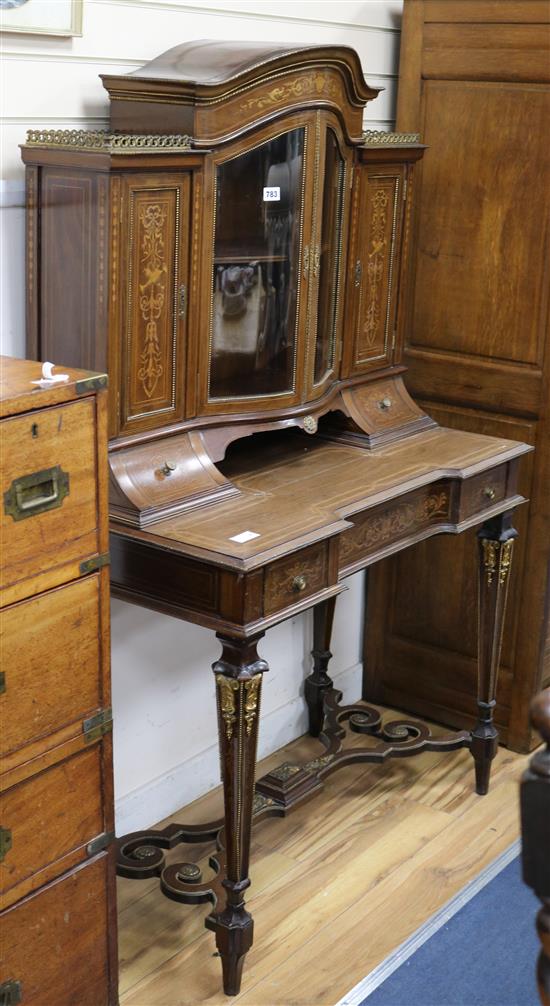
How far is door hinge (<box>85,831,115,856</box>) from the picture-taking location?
244 centimetres

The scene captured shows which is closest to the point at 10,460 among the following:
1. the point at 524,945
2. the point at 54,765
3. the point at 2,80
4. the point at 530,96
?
the point at 54,765

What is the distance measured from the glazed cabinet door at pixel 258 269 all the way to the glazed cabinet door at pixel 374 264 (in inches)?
Answer: 11.8

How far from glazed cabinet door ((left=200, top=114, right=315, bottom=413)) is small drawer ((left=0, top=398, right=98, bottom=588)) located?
65cm

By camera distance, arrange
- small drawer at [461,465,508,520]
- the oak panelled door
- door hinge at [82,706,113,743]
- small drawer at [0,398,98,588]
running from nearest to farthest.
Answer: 1. small drawer at [0,398,98,588]
2. door hinge at [82,706,113,743]
3. small drawer at [461,465,508,520]
4. the oak panelled door

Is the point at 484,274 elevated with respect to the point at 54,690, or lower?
elevated

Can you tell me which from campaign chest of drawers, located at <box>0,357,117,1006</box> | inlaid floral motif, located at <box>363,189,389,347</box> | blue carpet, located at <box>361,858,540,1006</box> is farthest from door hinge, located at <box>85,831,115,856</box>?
inlaid floral motif, located at <box>363,189,389,347</box>

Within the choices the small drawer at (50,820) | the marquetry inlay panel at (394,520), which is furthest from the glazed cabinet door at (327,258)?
the small drawer at (50,820)

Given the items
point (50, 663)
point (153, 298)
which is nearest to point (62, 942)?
point (50, 663)

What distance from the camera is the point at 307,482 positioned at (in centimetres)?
298

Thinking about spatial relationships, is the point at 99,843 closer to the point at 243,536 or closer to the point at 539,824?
the point at 243,536

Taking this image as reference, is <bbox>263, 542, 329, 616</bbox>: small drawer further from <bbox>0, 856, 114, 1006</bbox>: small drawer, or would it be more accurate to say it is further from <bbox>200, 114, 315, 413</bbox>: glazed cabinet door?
<bbox>0, 856, 114, 1006</bbox>: small drawer

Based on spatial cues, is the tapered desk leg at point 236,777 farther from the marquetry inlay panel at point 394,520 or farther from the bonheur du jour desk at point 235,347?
the marquetry inlay panel at point 394,520

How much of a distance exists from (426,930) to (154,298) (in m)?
1.64

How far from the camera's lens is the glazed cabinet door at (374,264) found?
3.22 meters
